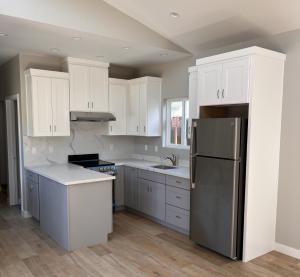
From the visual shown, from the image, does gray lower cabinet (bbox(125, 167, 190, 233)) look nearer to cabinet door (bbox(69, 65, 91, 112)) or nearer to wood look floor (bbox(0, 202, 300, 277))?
wood look floor (bbox(0, 202, 300, 277))

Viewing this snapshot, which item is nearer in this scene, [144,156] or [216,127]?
[216,127]

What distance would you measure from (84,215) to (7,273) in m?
0.98

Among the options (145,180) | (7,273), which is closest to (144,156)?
(145,180)

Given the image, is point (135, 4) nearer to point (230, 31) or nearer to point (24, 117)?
point (230, 31)

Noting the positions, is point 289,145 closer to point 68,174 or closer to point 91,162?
point 68,174

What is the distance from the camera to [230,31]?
3.47 m

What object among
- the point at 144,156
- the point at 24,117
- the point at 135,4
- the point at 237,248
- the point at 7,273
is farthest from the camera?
the point at 144,156

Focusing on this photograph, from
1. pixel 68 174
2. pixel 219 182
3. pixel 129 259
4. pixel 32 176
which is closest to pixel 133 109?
pixel 68 174

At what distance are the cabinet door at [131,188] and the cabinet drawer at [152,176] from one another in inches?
7.9

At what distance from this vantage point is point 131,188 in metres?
4.86

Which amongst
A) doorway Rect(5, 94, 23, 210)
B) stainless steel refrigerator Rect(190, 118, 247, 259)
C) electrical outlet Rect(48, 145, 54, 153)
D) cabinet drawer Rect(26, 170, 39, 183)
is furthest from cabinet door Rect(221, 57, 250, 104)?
doorway Rect(5, 94, 23, 210)

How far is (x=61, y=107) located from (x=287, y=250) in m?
3.74

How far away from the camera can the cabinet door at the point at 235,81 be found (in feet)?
9.88

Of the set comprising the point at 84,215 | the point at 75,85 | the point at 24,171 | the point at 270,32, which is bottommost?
the point at 84,215
